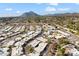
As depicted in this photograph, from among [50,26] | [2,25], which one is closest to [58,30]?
[50,26]

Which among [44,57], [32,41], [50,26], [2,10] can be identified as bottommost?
[44,57]

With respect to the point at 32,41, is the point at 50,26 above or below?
above

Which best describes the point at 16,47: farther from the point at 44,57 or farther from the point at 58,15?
the point at 58,15

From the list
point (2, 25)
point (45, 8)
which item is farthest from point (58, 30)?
point (2, 25)

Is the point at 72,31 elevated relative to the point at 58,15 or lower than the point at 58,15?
lower

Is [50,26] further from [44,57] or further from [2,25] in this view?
[2,25]

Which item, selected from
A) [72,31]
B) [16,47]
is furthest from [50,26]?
[16,47]

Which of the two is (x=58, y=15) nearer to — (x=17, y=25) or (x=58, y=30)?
(x=58, y=30)
